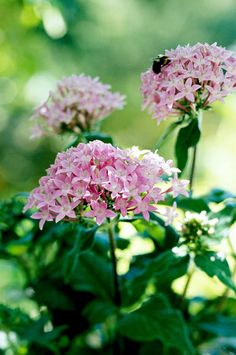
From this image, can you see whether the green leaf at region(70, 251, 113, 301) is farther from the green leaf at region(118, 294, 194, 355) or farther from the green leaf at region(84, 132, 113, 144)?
the green leaf at region(84, 132, 113, 144)

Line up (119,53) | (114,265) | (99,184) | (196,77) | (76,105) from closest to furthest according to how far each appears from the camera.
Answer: (99,184)
(196,77)
(114,265)
(76,105)
(119,53)

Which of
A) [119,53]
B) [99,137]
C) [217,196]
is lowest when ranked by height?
[217,196]

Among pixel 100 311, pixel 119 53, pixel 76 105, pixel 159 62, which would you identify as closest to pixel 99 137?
pixel 76 105

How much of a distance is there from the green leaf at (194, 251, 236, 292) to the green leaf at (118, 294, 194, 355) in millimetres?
107

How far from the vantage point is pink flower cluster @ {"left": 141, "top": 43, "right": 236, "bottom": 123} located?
97cm

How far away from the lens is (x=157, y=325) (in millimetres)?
1073

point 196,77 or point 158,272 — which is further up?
point 196,77

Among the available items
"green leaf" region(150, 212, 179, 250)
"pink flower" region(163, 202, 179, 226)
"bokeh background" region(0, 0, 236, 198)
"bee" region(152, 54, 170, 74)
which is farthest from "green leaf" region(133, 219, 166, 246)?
"bokeh background" region(0, 0, 236, 198)

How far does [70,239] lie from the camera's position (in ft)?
3.93

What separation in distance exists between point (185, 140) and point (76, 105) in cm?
23

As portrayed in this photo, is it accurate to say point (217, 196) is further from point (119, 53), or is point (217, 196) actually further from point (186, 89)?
point (119, 53)

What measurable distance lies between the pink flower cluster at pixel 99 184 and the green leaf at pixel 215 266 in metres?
0.18

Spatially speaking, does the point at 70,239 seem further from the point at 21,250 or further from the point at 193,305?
the point at 193,305

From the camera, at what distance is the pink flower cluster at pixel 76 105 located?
1.19 m
